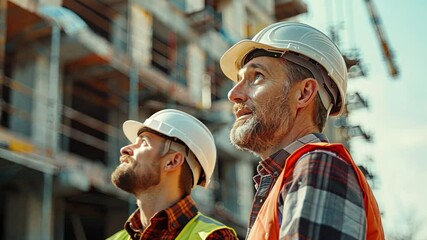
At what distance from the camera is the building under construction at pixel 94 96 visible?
14266mm

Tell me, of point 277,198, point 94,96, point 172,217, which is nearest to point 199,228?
point 172,217

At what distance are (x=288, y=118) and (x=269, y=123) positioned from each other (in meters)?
0.07

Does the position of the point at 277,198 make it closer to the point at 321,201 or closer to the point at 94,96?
the point at 321,201

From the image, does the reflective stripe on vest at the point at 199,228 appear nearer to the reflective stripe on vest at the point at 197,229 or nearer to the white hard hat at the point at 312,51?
the reflective stripe on vest at the point at 197,229

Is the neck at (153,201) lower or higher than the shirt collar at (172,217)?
higher

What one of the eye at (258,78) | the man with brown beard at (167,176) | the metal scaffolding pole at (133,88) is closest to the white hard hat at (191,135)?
the man with brown beard at (167,176)

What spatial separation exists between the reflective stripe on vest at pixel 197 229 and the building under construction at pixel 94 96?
861 cm

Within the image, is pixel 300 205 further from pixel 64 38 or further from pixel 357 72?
pixel 357 72

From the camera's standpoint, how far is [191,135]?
16.2 ft

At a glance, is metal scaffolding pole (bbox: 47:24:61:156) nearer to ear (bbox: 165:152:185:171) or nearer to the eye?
ear (bbox: 165:152:185:171)

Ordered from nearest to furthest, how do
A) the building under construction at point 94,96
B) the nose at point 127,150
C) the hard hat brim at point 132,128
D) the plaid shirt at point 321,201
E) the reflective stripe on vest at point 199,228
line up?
the plaid shirt at point 321,201 → the reflective stripe on vest at point 199,228 → the nose at point 127,150 → the hard hat brim at point 132,128 → the building under construction at point 94,96

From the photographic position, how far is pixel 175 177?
15.7ft

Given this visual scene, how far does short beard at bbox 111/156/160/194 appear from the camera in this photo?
4.56 meters

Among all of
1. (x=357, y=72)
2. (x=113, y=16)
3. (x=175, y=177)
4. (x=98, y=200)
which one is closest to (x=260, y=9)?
(x=357, y=72)
